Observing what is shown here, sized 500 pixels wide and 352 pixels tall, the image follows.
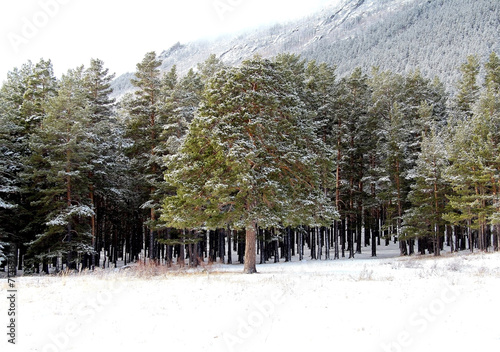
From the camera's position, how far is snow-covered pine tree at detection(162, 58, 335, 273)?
701 inches

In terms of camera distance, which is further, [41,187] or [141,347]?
[41,187]

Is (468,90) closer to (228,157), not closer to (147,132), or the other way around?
(147,132)

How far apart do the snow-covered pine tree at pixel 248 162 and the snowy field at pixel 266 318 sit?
6.96 m

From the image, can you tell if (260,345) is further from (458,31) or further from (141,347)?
(458,31)

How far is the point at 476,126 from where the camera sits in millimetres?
30766

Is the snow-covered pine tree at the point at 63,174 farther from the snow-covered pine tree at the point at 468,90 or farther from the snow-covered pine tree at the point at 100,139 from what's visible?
the snow-covered pine tree at the point at 468,90

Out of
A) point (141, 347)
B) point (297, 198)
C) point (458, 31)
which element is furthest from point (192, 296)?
point (458, 31)

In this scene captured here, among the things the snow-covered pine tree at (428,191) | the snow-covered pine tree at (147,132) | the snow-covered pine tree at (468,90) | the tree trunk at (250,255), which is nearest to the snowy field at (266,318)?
the tree trunk at (250,255)

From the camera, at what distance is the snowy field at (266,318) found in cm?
634

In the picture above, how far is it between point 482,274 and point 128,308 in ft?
42.0

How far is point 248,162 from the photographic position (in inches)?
695

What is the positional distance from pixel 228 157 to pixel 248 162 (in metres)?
1.06

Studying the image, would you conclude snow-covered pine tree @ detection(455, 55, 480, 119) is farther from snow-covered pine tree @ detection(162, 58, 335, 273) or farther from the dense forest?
snow-covered pine tree @ detection(162, 58, 335, 273)

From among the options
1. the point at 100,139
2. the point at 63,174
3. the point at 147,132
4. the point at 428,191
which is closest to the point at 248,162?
the point at 63,174
